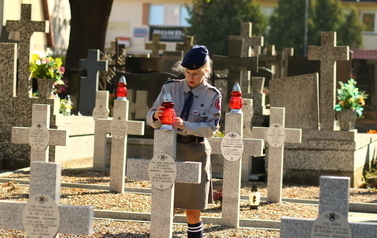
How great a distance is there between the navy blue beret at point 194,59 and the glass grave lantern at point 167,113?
0.55m

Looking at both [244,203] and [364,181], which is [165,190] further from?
[364,181]

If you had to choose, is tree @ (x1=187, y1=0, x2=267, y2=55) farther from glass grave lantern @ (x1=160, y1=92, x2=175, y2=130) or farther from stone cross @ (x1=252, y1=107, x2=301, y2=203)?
glass grave lantern @ (x1=160, y1=92, x2=175, y2=130)

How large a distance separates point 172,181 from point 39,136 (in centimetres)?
386

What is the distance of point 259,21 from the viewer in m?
51.8

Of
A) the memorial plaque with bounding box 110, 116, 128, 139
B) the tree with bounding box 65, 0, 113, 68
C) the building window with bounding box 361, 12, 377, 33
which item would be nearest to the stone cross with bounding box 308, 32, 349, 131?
the memorial plaque with bounding box 110, 116, 128, 139

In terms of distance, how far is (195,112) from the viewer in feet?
22.6

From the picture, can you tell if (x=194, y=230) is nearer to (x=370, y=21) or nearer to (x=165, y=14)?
(x=165, y=14)

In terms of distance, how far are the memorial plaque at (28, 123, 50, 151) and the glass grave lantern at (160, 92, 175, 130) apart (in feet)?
→ 12.5

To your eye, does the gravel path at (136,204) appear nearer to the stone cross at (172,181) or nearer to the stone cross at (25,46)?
the stone cross at (25,46)

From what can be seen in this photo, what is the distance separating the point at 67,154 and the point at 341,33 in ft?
130

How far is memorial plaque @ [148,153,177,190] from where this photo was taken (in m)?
6.38

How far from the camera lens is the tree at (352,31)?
5262 cm

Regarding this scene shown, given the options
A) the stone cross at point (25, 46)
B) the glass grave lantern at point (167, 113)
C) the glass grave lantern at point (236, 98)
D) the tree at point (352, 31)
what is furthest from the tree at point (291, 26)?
the glass grave lantern at point (167, 113)

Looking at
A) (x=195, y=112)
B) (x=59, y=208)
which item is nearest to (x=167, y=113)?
(x=195, y=112)
